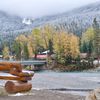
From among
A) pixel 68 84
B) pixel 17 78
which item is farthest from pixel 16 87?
pixel 68 84

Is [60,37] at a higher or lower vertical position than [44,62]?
higher

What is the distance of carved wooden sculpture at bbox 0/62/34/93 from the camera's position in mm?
11625

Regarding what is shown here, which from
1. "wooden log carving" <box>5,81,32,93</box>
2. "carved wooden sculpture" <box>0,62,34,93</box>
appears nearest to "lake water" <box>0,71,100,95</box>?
"carved wooden sculpture" <box>0,62,34,93</box>

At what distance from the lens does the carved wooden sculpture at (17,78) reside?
11625 mm

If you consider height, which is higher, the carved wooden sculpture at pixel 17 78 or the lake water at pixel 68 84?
the carved wooden sculpture at pixel 17 78

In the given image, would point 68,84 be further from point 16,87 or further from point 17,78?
point 16,87

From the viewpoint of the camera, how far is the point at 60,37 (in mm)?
125062

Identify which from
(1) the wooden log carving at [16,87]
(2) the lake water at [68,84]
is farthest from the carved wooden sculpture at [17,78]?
(2) the lake water at [68,84]

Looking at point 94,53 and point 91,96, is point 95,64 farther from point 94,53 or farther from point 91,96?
point 91,96

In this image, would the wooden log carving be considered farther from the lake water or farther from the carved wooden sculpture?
the lake water

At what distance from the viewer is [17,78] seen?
12.0 m

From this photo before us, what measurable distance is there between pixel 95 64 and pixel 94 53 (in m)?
15.5

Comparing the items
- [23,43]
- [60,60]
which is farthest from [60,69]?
[23,43]

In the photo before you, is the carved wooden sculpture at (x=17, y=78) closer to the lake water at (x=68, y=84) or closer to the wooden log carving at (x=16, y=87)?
the wooden log carving at (x=16, y=87)
